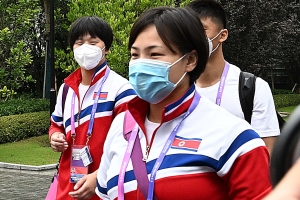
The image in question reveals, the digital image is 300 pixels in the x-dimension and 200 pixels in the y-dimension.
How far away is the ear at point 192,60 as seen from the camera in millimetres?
2332

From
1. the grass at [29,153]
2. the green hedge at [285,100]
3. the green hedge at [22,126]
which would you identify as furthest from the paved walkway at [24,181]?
the green hedge at [285,100]

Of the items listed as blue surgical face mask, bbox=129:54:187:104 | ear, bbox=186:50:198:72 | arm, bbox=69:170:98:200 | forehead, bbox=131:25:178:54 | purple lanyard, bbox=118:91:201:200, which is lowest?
arm, bbox=69:170:98:200

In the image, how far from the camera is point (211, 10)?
3.56 m

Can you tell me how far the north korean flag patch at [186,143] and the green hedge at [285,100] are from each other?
25.5 meters

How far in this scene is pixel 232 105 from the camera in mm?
3340

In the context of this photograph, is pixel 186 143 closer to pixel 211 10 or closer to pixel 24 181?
pixel 211 10

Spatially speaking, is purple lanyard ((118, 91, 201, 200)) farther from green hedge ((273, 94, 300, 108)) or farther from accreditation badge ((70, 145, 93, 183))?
green hedge ((273, 94, 300, 108))

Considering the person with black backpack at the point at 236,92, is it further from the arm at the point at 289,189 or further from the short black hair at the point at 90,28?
the arm at the point at 289,189

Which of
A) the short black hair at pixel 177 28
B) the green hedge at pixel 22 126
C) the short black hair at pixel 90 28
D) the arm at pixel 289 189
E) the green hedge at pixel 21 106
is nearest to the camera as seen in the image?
the arm at pixel 289 189

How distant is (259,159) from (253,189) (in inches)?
4.4

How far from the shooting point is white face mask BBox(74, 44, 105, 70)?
407 centimetres

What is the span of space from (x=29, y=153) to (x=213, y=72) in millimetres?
10200

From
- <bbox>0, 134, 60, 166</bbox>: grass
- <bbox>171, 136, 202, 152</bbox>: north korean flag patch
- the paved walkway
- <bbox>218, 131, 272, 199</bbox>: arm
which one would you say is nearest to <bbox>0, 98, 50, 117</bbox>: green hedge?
<bbox>0, 134, 60, 166</bbox>: grass

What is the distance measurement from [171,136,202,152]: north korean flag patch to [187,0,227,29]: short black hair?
1.59 meters
